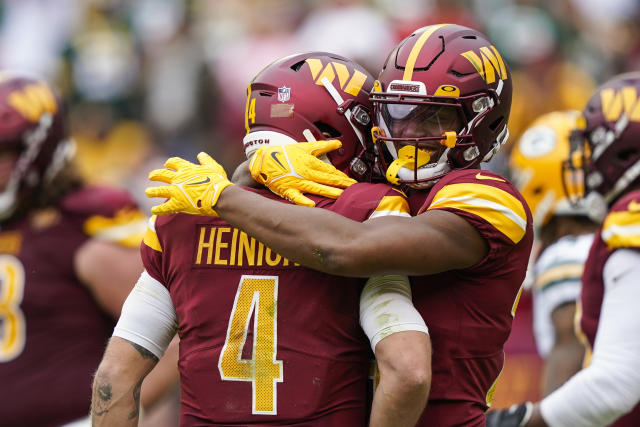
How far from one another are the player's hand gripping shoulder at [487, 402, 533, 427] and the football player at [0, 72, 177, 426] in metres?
1.94

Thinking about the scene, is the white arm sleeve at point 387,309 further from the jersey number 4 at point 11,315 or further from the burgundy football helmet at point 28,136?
the burgundy football helmet at point 28,136

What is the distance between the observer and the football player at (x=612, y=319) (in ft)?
12.6

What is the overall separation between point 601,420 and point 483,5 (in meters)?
8.46

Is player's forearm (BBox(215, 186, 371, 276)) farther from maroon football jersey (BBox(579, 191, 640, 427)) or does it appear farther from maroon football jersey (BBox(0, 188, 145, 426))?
maroon football jersey (BBox(0, 188, 145, 426))

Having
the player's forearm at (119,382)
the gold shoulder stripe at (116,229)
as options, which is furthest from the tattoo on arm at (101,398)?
the gold shoulder stripe at (116,229)

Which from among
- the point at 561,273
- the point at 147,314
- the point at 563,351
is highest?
the point at 147,314

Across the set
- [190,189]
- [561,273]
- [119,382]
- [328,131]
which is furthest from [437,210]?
[561,273]

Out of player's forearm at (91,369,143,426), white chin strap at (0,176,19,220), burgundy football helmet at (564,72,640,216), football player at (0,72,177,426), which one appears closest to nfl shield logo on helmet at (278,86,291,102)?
player's forearm at (91,369,143,426)

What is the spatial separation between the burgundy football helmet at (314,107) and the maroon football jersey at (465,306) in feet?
1.30

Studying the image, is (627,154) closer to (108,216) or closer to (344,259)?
(344,259)

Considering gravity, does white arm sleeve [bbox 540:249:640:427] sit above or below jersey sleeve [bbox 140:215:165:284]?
below

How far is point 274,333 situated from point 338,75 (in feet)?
2.95

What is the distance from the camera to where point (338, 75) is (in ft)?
11.6

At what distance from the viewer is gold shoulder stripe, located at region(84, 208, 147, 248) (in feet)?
17.1
